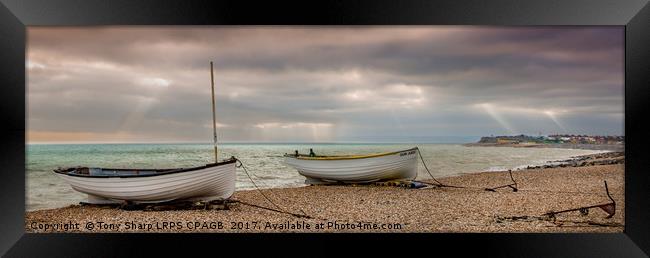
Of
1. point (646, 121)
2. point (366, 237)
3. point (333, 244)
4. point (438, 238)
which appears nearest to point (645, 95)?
point (646, 121)

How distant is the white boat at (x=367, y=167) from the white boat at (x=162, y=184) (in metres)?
2.76

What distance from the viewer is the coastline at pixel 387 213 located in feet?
18.1

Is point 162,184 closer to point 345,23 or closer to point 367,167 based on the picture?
point 345,23

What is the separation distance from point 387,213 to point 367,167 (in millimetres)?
2039

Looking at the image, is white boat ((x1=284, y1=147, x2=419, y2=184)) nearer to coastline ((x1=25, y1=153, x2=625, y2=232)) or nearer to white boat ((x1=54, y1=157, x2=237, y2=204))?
coastline ((x1=25, y1=153, x2=625, y2=232))

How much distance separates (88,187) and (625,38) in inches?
243

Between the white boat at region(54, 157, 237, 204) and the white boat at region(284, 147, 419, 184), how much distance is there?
276cm

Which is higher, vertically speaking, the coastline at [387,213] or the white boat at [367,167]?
the white boat at [367,167]

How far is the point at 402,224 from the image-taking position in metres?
5.85

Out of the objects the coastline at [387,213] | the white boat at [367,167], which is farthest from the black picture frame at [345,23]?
the white boat at [367,167]

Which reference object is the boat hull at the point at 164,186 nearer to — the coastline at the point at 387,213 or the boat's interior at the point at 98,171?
the coastline at the point at 387,213

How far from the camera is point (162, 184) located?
5598 millimetres

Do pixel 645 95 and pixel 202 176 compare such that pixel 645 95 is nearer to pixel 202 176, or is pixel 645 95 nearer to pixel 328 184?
pixel 202 176

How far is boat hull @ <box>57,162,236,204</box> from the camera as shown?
559 centimetres
